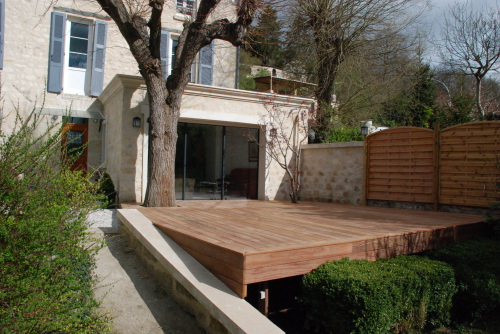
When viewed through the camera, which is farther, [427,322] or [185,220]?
[185,220]

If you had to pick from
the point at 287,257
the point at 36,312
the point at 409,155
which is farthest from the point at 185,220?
the point at 409,155

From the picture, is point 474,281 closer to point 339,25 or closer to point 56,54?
point 339,25

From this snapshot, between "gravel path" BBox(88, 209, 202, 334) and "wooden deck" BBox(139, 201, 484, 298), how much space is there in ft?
1.90

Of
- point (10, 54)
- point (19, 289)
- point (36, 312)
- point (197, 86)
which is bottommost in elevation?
point (36, 312)

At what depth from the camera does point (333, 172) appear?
991 centimetres

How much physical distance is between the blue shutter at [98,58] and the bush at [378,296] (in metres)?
9.69

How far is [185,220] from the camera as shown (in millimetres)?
5605

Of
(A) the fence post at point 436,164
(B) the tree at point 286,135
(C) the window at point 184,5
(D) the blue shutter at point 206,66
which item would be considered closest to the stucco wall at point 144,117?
(B) the tree at point 286,135

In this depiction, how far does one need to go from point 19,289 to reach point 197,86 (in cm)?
676

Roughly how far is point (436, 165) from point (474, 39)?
10.5 metres

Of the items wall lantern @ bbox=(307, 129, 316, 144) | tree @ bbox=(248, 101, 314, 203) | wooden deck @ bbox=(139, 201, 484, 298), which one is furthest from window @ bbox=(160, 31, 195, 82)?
wooden deck @ bbox=(139, 201, 484, 298)

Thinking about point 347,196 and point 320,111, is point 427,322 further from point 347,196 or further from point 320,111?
point 320,111

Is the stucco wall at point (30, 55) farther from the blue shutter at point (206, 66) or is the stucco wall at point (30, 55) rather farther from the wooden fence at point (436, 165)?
the wooden fence at point (436, 165)

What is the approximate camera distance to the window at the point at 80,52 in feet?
36.4
